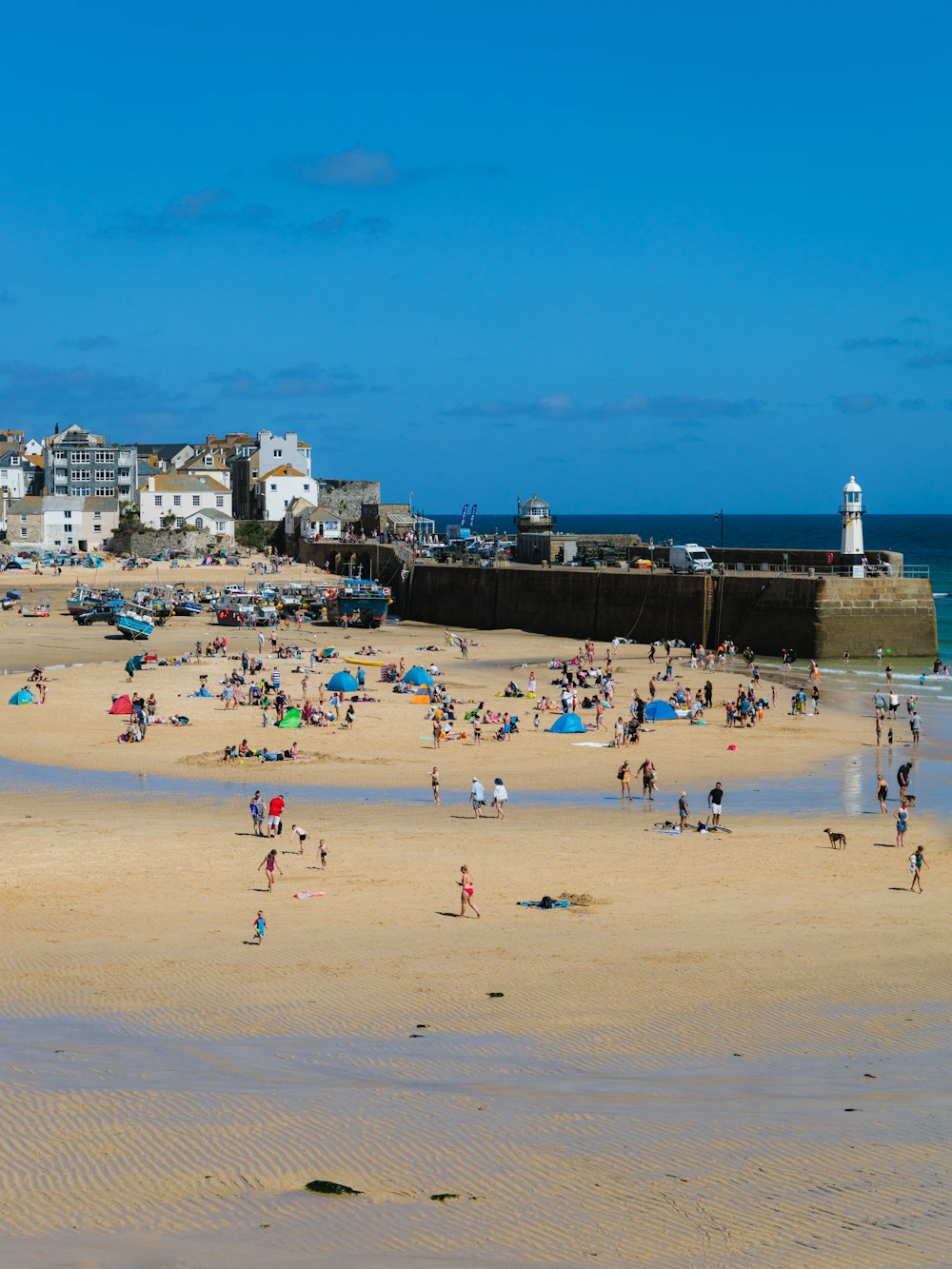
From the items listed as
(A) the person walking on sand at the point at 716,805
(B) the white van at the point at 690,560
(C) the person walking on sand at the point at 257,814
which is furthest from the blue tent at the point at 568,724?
(B) the white van at the point at 690,560

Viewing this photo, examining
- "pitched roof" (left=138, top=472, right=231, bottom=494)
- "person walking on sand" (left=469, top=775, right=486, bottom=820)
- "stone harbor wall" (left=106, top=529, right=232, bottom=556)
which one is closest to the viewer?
"person walking on sand" (left=469, top=775, right=486, bottom=820)

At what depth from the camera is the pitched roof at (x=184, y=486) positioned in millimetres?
98938

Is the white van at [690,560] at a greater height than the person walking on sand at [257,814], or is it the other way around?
the white van at [690,560]

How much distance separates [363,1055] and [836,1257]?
4337 millimetres

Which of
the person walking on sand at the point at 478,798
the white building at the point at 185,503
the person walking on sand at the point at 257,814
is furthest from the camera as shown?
the white building at the point at 185,503

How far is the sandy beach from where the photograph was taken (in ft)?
25.7

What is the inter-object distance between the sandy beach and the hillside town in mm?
66542

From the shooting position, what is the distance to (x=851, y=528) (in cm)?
4956

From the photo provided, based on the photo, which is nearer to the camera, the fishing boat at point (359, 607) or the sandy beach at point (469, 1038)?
the sandy beach at point (469, 1038)

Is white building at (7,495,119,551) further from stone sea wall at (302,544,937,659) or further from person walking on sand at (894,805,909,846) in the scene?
person walking on sand at (894,805,909,846)

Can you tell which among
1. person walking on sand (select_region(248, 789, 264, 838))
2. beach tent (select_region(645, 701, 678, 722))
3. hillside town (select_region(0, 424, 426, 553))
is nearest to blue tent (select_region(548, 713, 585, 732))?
beach tent (select_region(645, 701, 678, 722))

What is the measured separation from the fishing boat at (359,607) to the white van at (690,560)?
1242 centimetres

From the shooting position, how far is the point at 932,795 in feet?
78.1

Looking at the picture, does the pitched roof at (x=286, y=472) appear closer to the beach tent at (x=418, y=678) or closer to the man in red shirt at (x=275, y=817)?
the beach tent at (x=418, y=678)
